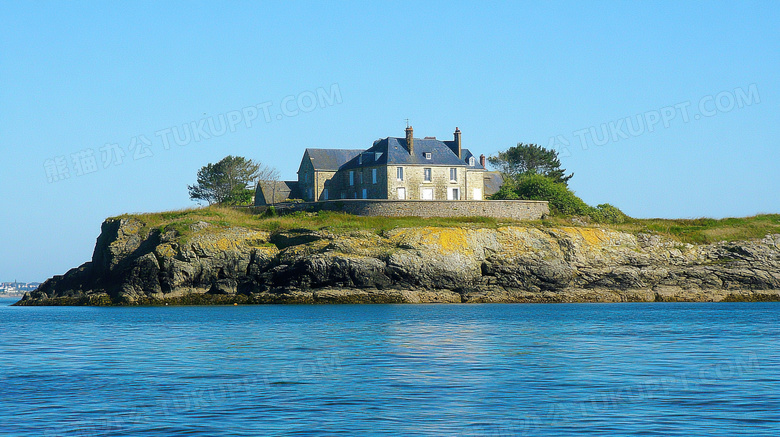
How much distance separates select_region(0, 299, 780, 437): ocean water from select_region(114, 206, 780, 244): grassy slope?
26243 millimetres

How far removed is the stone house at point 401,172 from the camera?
269 ft

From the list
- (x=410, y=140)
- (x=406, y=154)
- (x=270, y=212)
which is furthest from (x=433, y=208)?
(x=270, y=212)

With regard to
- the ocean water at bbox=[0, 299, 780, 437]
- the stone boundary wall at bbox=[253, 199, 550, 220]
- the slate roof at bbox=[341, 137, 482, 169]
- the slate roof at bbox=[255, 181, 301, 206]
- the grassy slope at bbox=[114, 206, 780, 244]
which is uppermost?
the slate roof at bbox=[341, 137, 482, 169]

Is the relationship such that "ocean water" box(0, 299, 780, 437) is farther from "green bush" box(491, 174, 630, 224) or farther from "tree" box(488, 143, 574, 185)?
"tree" box(488, 143, 574, 185)

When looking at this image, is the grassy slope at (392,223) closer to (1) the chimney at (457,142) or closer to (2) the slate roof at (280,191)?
(2) the slate roof at (280,191)

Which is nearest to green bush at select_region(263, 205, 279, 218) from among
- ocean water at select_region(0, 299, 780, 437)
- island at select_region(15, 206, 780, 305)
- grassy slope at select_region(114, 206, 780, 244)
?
grassy slope at select_region(114, 206, 780, 244)

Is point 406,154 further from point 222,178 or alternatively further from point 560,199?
point 222,178

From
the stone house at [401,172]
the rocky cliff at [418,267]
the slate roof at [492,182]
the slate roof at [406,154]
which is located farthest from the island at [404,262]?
the slate roof at [492,182]

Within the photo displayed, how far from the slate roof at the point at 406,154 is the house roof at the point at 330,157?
3.52m

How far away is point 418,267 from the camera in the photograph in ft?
218

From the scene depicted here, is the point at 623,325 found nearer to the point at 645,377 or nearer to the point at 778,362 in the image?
the point at 778,362

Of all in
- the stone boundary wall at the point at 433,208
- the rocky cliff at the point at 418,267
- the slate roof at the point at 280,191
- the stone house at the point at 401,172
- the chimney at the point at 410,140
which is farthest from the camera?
the slate roof at the point at 280,191

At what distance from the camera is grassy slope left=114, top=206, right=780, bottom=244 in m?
72.4

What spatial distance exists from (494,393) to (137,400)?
8.96 meters
